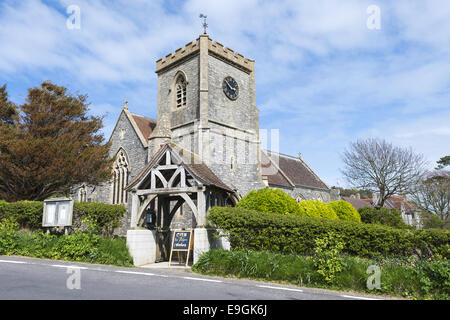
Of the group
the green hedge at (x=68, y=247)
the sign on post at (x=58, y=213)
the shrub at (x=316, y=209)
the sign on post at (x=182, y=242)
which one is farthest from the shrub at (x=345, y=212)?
the sign on post at (x=58, y=213)

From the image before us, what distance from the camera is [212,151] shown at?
19766 mm

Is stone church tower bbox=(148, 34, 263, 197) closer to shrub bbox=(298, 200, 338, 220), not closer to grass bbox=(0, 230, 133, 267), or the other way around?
shrub bbox=(298, 200, 338, 220)

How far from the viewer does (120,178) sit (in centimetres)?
2294

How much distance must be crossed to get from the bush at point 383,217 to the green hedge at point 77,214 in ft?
58.2

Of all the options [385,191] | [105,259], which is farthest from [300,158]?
[105,259]

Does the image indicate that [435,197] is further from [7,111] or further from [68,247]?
[7,111]

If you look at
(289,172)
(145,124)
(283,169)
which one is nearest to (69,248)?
(145,124)

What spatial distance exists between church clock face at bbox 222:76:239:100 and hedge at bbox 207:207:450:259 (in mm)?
13009

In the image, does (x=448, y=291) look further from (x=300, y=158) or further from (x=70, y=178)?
(x=300, y=158)

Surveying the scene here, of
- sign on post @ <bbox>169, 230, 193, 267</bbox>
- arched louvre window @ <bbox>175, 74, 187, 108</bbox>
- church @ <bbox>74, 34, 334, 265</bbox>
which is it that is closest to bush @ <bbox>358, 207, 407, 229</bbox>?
church @ <bbox>74, 34, 334, 265</bbox>

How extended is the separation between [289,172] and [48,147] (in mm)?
22981

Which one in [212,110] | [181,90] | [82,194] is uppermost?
[181,90]

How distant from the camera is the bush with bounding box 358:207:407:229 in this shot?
74.6 ft
